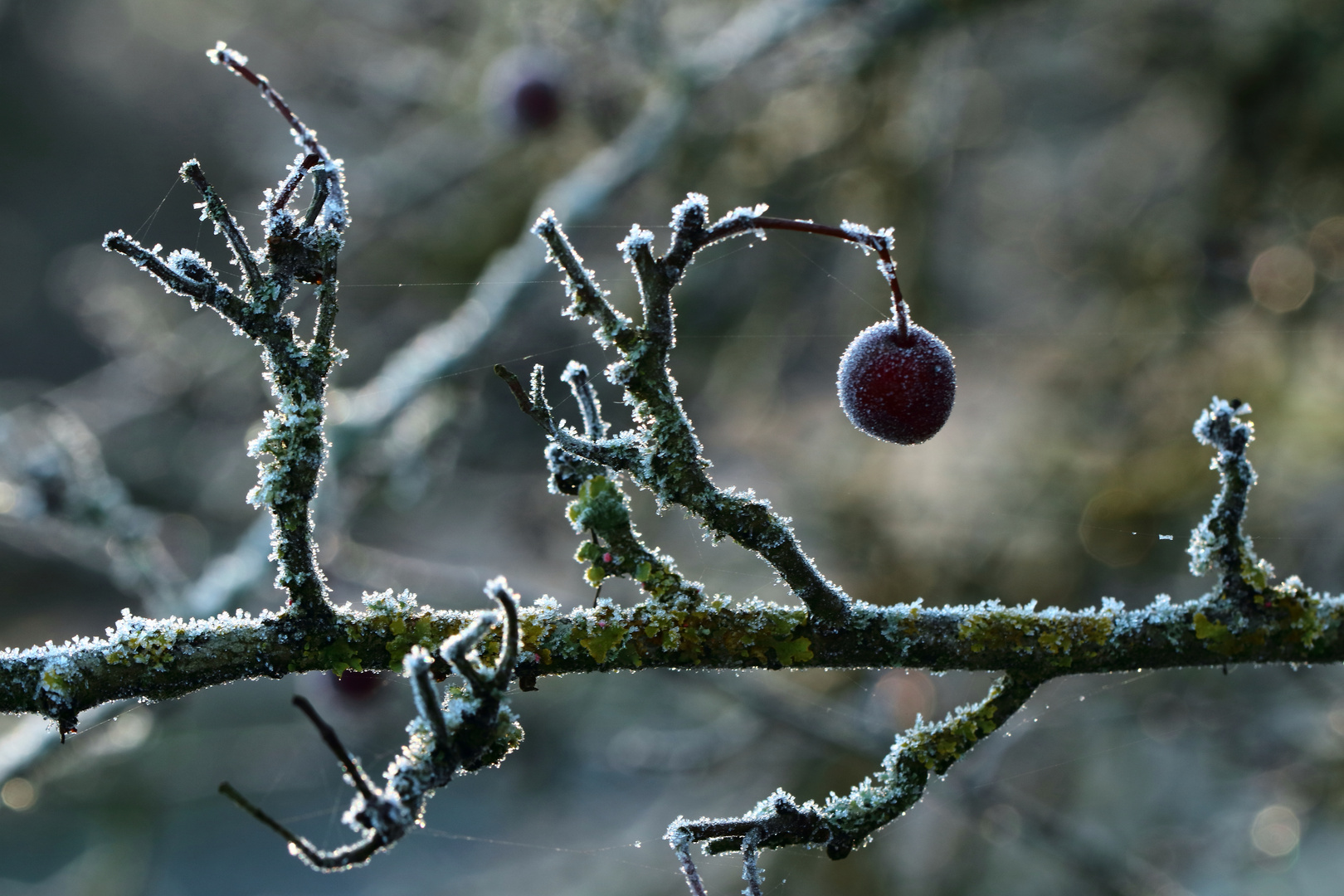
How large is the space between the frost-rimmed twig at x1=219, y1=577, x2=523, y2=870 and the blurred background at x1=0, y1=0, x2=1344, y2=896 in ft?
3.84

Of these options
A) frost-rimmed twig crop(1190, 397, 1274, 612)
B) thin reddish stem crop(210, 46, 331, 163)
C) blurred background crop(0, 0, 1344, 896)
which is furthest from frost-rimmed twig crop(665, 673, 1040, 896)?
blurred background crop(0, 0, 1344, 896)

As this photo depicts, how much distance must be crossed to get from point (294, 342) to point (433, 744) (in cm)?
47

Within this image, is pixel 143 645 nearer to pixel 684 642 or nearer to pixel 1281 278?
pixel 684 642

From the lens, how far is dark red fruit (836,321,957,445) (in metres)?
1.24

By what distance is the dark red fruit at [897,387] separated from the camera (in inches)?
48.6

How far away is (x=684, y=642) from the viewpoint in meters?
1.07

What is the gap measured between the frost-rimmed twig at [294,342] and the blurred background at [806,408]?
3.08 ft

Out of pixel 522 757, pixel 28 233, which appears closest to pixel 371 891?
pixel 522 757

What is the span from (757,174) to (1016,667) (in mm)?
3409

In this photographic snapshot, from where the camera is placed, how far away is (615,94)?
170 inches

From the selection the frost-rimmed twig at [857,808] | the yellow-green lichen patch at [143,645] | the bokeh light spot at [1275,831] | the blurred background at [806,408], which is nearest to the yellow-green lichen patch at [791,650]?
the frost-rimmed twig at [857,808]

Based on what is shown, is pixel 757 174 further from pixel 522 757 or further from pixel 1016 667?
pixel 522 757

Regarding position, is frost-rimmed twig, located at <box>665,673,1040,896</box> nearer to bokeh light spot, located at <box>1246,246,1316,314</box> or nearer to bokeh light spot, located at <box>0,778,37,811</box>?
bokeh light spot, located at <box>0,778,37,811</box>

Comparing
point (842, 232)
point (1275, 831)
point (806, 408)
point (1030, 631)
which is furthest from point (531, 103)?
point (1275, 831)
